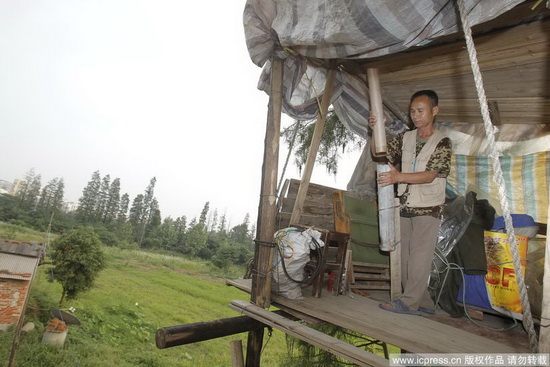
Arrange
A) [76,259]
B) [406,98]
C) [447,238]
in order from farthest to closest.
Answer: [76,259], [406,98], [447,238]

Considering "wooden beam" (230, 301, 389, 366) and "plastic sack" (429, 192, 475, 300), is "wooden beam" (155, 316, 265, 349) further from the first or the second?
"plastic sack" (429, 192, 475, 300)

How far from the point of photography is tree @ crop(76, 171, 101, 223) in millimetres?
64825

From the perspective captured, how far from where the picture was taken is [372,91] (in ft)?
8.67

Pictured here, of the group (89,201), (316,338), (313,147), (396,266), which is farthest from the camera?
(89,201)

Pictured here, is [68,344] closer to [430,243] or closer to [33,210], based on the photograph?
[430,243]

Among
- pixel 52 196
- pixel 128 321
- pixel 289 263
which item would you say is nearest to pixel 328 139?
pixel 289 263

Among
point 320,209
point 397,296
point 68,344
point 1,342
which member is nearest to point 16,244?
point 1,342

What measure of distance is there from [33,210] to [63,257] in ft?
198

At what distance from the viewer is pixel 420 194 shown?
8.46ft

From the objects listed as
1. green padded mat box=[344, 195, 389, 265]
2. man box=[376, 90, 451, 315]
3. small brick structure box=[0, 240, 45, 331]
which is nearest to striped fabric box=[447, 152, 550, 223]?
green padded mat box=[344, 195, 389, 265]

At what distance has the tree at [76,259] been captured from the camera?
59.9ft

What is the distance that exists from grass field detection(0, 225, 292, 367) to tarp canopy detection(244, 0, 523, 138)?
19.1 ft

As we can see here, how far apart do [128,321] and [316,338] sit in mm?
26994

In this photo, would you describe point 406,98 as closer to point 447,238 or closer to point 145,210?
point 447,238
